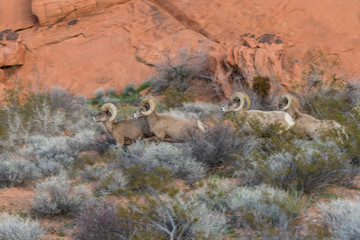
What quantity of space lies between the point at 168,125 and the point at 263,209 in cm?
442

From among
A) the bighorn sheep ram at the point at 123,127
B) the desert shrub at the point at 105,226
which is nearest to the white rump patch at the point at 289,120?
the bighorn sheep ram at the point at 123,127

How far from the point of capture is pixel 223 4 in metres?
19.8

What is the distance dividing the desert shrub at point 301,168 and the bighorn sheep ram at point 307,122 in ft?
3.55

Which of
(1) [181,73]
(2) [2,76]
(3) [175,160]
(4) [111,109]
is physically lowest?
(1) [181,73]

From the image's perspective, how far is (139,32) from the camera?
20938 mm

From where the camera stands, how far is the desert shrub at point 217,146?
25.1 ft

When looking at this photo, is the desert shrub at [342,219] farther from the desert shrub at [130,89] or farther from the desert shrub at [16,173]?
the desert shrub at [130,89]

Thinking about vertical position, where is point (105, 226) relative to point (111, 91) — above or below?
above

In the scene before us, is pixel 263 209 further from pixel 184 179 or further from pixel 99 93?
pixel 99 93

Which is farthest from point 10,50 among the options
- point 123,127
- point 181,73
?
point 123,127

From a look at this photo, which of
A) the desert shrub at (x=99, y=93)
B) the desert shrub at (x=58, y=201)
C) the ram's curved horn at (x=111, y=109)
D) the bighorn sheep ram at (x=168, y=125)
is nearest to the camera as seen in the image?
the desert shrub at (x=58, y=201)

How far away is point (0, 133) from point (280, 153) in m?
7.33

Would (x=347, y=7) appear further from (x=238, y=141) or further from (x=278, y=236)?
(x=278, y=236)

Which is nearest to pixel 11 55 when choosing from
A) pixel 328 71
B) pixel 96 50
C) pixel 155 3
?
pixel 96 50
